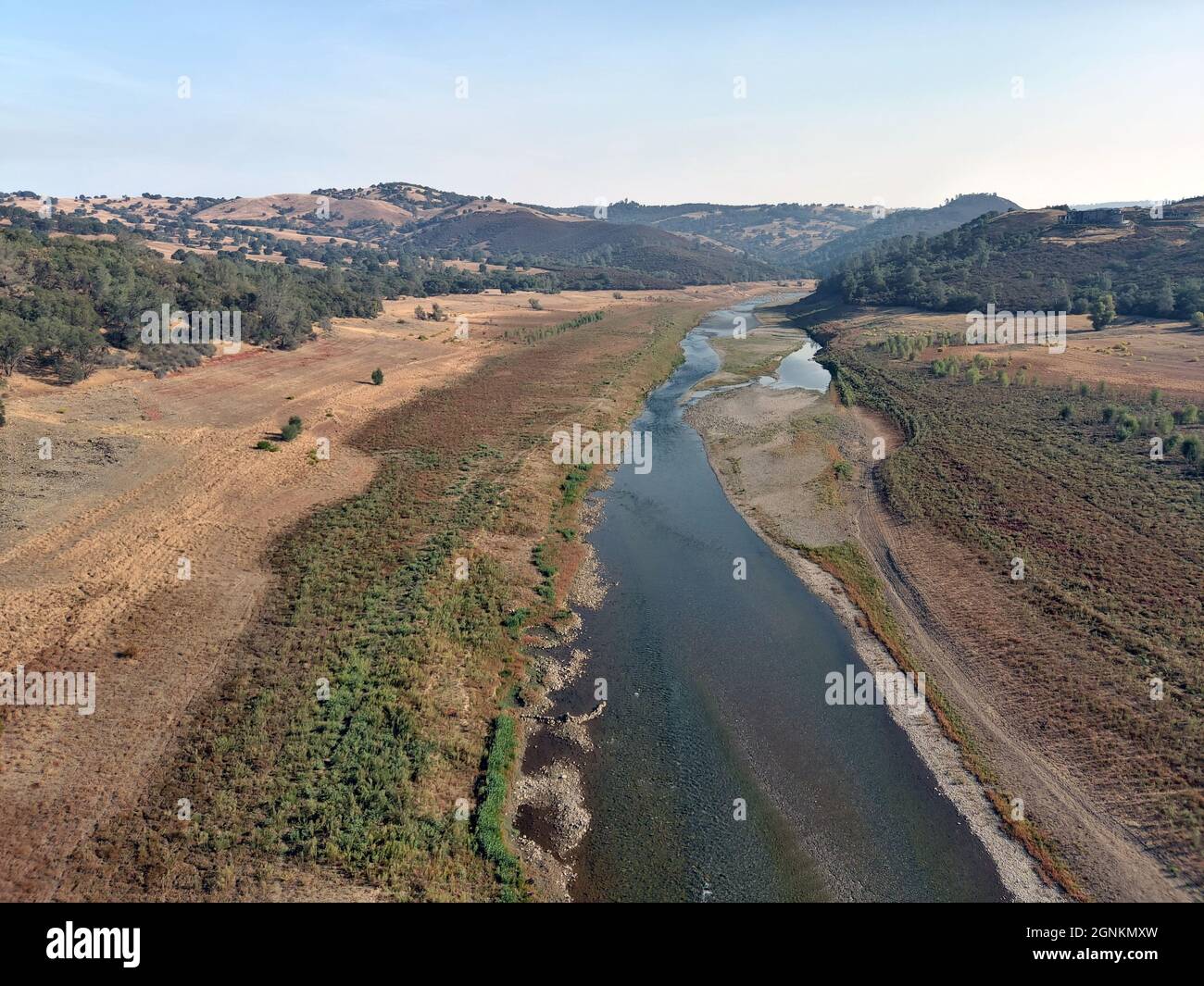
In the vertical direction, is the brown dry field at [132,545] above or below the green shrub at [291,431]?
below

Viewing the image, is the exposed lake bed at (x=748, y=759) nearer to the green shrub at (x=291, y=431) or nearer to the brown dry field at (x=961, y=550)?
the brown dry field at (x=961, y=550)

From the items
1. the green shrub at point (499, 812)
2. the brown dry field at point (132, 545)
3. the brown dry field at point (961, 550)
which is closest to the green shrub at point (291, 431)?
the brown dry field at point (132, 545)

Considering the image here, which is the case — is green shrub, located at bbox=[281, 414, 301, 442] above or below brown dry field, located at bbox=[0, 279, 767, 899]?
above

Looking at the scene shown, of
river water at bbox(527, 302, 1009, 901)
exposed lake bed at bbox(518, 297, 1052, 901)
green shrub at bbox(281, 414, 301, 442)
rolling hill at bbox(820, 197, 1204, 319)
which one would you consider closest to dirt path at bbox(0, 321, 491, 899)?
green shrub at bbox(281, 414, 301, 442)

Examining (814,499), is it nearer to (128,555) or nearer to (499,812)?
(499,812)

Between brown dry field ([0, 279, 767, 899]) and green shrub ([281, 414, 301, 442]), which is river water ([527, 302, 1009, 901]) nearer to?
brown dry field ([0, 279, 767, 899])

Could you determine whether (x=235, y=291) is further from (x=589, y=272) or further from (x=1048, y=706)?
(x=589, y=272)

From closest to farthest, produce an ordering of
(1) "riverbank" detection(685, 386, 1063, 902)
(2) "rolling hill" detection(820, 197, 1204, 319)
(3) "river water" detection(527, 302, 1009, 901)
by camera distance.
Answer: (3) "river water" detection(527, 302, 1009, 901), (1) "riverbank" detection(685, 386, 1063, 902), (2) "rolling hill" detection(820, 197, 1204, 319)
